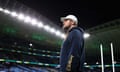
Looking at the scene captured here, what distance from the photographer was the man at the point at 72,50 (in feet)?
4.97

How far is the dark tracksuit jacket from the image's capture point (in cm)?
151

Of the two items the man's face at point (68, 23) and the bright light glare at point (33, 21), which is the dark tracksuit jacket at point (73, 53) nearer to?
the man's face at point (68, 23)

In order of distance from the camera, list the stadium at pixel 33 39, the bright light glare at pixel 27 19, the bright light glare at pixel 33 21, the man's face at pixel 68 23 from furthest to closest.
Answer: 1. the bright light glare at pixel 33 21
2. the bright light glare at pixel 27 19
3. the stadium at pixel 33 39
4. the man's face at pixel 68 23

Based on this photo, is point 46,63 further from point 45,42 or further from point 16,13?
point 16,13

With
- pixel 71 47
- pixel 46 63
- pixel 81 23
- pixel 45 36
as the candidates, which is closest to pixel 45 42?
pixel 45 36

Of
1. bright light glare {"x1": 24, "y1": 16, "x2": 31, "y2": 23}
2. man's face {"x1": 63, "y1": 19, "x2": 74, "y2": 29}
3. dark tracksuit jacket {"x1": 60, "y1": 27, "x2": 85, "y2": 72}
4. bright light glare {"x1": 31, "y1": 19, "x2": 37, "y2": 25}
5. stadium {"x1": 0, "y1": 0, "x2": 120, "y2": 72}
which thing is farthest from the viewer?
bright light glare {"x1": 31, "y1": 19, "x2": 37, "y2": 25}

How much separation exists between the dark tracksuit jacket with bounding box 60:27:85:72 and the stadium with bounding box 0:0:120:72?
26.2 ft

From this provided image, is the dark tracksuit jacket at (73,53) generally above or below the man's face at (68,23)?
below

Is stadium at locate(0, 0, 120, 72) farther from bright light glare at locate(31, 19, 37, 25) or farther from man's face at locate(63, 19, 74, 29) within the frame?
→ man's face at locate(63, 19, 74, 29)

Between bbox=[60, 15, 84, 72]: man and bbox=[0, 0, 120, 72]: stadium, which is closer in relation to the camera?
bbox=[60, 15, 84, 72]: man

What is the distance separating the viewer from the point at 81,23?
1208 cm

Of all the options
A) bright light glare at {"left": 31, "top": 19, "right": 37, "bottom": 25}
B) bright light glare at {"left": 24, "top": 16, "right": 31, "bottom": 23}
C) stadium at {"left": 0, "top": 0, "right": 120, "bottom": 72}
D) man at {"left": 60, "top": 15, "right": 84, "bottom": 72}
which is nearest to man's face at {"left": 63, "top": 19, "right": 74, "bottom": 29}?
man at {"left": 60, "top": 15, "right": 84, "bottom": 72}

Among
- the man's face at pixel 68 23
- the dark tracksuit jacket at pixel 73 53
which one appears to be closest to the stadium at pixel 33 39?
the man's face at pixel 68 23

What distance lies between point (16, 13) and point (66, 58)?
8889mm
